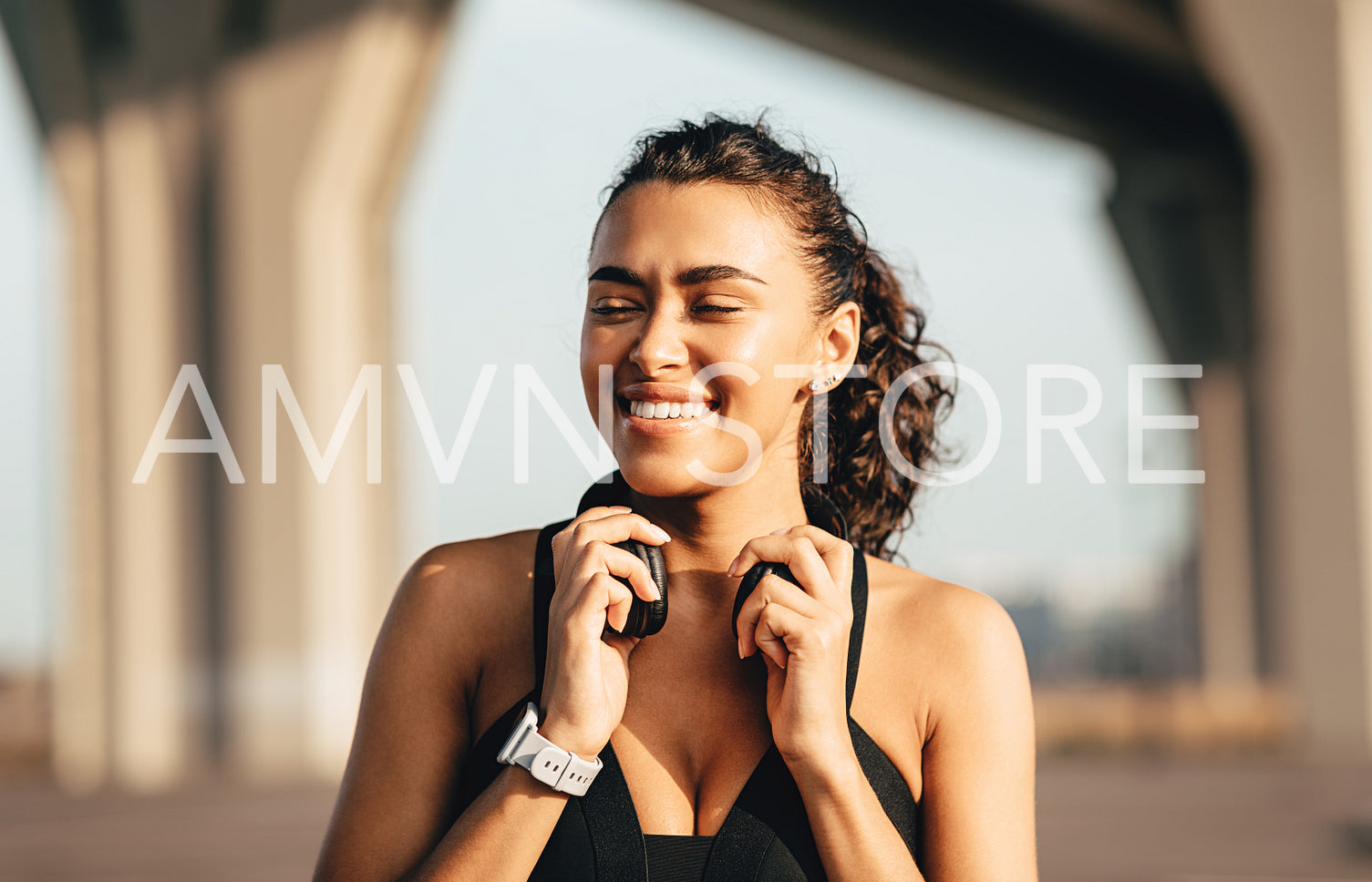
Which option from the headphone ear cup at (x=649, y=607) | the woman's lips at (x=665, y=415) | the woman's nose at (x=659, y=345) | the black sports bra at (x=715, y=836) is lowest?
the black sports bra at (x=715, y=836)

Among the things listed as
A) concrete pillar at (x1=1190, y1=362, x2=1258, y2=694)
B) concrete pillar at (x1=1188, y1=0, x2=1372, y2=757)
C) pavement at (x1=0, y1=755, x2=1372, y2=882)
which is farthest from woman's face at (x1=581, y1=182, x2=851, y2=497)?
concrete pillar at (x1=1190, y1=362, x2=1258, y2=694)

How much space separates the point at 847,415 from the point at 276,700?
15.3m

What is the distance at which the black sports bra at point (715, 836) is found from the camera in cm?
185

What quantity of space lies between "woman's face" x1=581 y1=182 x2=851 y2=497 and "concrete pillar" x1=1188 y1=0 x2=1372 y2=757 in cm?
1820

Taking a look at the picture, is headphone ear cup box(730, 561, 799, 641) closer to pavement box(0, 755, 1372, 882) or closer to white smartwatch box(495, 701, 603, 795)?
white smartwatch box(495, 701, 603, 795)

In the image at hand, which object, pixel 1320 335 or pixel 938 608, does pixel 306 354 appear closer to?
pixel 1320 335

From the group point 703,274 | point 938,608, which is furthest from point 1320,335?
point 703,274

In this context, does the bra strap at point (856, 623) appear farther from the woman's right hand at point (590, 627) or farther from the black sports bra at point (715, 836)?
the woman's right hand at point (590, 627)

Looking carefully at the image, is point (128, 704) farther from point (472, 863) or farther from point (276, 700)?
point (472, 863)

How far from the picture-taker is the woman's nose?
1.91 metres

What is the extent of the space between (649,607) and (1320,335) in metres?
19.3

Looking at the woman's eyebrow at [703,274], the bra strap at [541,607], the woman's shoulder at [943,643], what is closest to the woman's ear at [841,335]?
the woman's eyebrow at [703,274]

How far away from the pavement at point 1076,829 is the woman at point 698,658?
7.00m

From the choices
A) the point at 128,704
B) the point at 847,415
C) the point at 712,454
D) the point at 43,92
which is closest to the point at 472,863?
the point at 712,454
